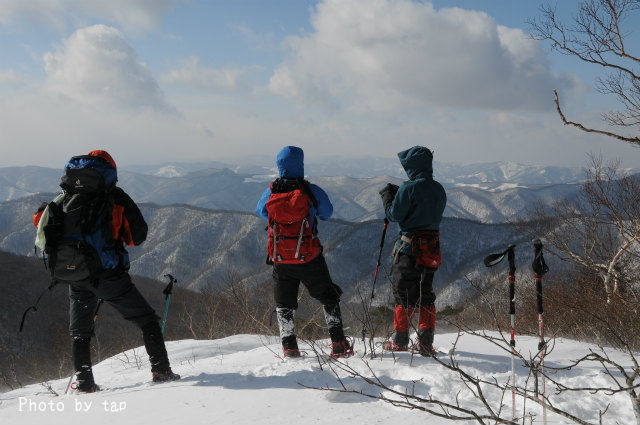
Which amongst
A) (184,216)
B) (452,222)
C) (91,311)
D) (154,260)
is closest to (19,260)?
(91,311)

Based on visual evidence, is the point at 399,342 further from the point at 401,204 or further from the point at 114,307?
the point at 114,307

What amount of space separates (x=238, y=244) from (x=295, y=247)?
155m

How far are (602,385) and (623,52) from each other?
7930 millimetres

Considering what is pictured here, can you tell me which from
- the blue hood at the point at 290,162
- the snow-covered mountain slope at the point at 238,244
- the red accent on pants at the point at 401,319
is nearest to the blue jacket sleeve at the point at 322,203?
the blue hood at the point at 290,162

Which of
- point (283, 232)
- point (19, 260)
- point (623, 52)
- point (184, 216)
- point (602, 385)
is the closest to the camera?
point (602, 385)

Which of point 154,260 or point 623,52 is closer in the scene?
point 623,52

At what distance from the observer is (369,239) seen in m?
132

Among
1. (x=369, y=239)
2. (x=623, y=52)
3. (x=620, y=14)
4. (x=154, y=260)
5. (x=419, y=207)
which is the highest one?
(x=620, y=14)

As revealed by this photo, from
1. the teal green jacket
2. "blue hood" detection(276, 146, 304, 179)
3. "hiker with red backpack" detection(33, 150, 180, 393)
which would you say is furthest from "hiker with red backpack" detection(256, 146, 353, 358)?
"hiker with red backpack" detection(33, 150, 180, 393)

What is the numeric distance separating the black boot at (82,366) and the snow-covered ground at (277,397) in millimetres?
198

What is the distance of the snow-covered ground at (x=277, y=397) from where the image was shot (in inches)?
127

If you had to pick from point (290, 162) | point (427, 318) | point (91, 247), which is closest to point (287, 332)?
point (427, 318)

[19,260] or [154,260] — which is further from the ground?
[19,260]

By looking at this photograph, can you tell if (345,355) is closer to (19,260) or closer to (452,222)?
(19,260)
